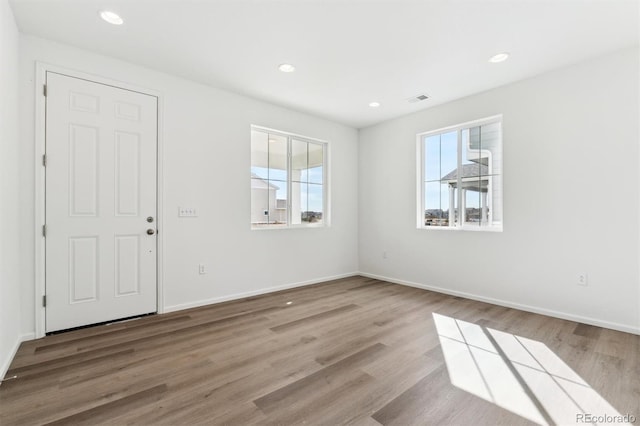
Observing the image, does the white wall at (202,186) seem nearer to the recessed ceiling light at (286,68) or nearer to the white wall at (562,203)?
the recessed ceiling light at (286,68)

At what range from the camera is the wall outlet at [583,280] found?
3.11 m

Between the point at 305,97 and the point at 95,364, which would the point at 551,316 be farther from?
the point at 95,364

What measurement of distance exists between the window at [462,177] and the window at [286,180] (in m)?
1.66

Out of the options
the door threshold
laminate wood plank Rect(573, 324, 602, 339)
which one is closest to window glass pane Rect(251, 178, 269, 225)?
the door threshold

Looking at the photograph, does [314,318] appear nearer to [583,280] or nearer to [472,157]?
[583,280]

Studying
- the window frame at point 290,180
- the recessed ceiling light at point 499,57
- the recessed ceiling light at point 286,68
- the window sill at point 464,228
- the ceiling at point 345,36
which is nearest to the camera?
the ceiling at point 345,36

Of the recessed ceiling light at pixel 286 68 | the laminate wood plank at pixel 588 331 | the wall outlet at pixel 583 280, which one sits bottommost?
the laminate wood plank at pixel 588 331

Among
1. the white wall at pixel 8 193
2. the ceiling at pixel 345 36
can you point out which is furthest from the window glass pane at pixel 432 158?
the white wall at pixel 8 193

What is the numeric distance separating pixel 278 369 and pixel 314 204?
3165mm

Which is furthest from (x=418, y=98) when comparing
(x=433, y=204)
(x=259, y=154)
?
(x=259, y=154)

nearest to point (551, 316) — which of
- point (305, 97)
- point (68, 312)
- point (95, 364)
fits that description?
point (305, 97)

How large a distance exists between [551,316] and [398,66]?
3209 millimetres

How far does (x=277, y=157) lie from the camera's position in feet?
15.0

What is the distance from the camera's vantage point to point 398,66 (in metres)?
3.24
